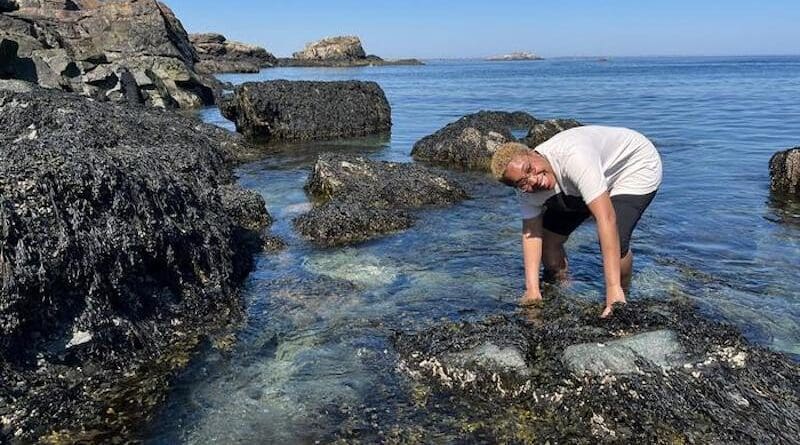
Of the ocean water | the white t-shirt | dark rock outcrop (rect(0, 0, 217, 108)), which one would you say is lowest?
the ocean water

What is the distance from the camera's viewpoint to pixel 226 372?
4711 millimetres

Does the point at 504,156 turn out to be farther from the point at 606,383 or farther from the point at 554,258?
the point at 554,258

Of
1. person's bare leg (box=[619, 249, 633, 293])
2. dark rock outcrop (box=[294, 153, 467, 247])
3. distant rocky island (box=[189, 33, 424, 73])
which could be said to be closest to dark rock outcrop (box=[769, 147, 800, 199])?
dark rock outcrop (box=[294, 153, 467, 247])

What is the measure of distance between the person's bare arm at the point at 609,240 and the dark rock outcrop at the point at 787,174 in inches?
299

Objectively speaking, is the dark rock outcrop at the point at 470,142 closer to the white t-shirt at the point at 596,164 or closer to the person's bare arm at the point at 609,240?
the white t-shirt at the point at 596,164

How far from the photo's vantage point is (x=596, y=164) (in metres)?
4.70

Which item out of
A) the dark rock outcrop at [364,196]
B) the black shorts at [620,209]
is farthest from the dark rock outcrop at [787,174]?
the black shorts at [620,209]

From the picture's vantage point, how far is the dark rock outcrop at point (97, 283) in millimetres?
4195

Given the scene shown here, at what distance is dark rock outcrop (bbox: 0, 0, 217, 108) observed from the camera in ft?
68.6

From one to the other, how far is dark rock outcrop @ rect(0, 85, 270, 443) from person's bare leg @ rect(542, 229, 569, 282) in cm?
295

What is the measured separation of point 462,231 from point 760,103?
24553mm

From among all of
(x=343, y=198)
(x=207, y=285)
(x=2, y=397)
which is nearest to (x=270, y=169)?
(x=343, y=198)

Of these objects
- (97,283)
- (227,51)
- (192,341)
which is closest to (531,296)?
(192,341)

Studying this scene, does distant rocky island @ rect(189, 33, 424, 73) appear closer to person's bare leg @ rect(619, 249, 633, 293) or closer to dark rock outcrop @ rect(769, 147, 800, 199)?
dark rock outcrop @ rect(769, 147, 800, 199)
